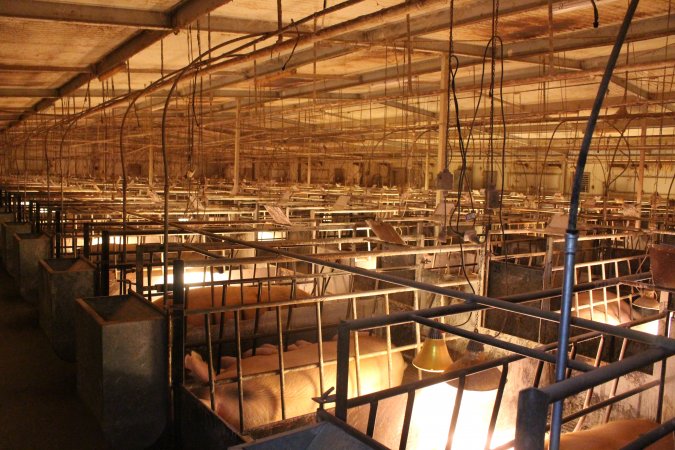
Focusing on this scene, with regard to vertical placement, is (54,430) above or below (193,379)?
below

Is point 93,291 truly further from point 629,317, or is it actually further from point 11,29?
point 629,317

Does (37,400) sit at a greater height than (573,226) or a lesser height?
lesser

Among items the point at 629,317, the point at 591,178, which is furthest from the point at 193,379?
the point at 591,178

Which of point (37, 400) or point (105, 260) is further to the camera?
point (105, 260)

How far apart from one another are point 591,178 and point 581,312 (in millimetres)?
20240

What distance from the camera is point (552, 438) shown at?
3.84ft

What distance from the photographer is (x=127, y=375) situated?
3.30 m

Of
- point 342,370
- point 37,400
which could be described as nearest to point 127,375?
point 342,370

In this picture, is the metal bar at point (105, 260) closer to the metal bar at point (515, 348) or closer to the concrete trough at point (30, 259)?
the concrete trough at point (30, 259)

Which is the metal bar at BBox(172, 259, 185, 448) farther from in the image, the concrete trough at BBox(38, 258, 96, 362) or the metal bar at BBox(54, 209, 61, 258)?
the metal bar at BBox(54, 209, 61, 258)

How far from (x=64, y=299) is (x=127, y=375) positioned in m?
2.23

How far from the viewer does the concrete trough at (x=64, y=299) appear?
5.10 meters

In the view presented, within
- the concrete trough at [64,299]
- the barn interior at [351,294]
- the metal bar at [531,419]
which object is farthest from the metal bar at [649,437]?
the concrete trough at [64,299]

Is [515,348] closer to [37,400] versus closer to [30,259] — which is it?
[37,400]
